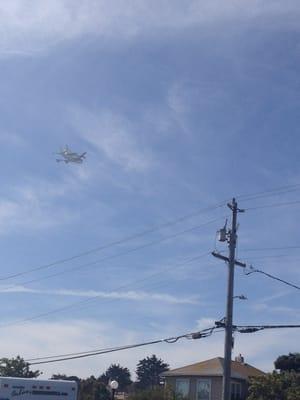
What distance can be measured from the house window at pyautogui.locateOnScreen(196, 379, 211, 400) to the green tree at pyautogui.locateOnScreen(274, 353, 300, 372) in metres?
14.7

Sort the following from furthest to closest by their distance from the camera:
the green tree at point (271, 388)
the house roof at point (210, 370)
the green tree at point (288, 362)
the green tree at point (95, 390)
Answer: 1. the green tree at point (288, 362)
2. the green tree at point (95, 390)
3. the house roof at point (210, 370)
4. the green tree at point (271, 388)

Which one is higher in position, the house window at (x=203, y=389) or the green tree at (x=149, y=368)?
the green tree at (x=149, y=368)

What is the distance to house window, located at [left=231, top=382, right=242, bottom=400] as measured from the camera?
188 ft

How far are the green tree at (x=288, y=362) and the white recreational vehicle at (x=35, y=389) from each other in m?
45.2

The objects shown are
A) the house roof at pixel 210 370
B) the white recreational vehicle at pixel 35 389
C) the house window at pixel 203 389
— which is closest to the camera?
the white recreational vehicle at pixel 35 389

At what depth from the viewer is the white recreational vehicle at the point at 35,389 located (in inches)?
1023

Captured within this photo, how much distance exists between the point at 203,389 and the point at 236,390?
274 cm

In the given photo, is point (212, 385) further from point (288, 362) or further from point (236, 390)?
point (288, 362)

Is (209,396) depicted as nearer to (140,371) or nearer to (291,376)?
(291,376)

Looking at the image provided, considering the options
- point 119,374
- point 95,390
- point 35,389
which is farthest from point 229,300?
point 119,374

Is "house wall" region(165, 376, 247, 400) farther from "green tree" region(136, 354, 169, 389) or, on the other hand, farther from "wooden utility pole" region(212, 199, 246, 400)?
"green tree" region(136, 354, 169, 389)

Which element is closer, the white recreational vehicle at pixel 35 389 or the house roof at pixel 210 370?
the white recreational vehicle at pixel 35 389

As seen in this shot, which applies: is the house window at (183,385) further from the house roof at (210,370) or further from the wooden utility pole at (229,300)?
the wooden utility pole at (229,300)

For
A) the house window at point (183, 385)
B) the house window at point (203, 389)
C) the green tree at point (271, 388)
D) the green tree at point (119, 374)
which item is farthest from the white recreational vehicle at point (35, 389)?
the green tree at point (119, 374)
